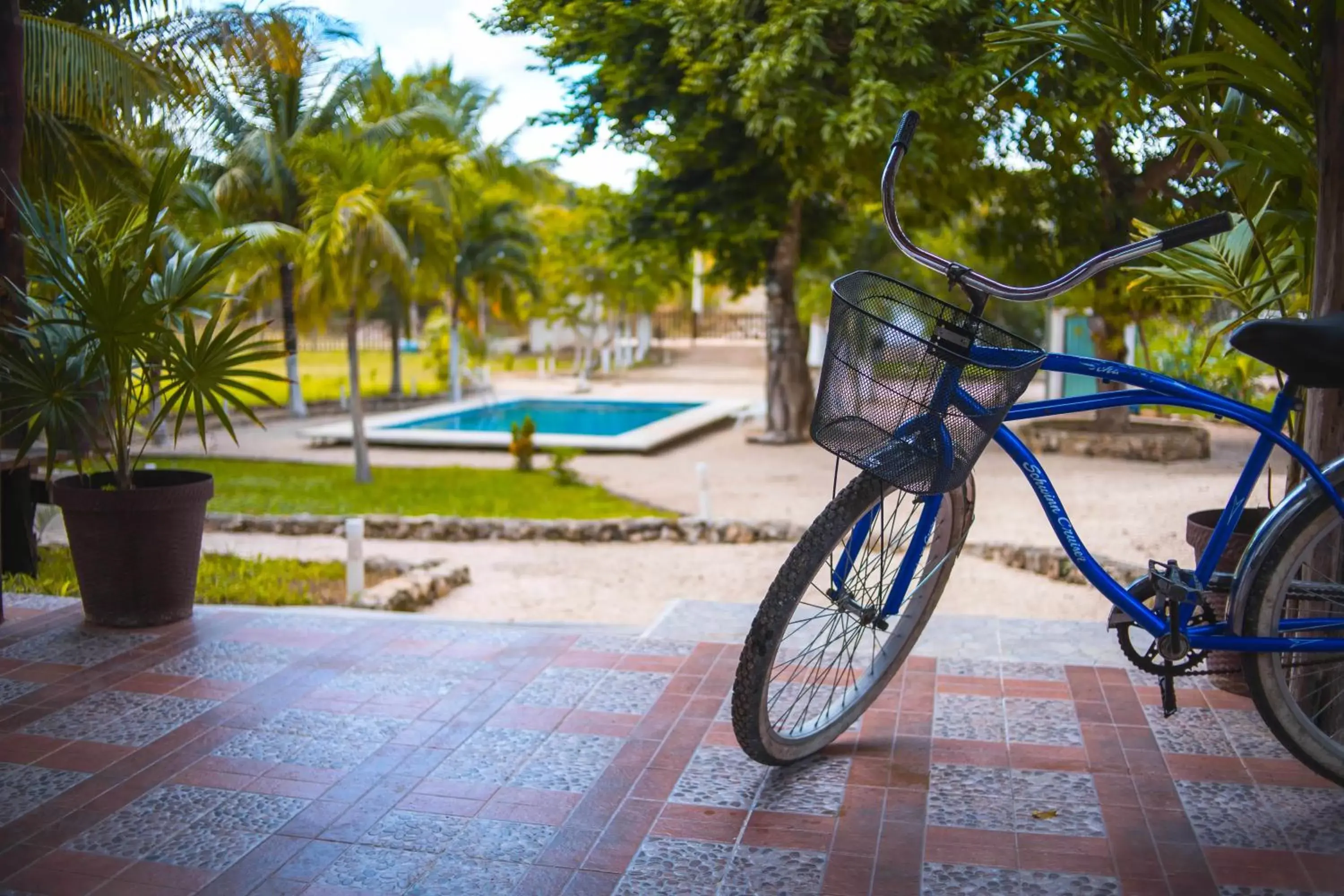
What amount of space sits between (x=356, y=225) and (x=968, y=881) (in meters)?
11.9

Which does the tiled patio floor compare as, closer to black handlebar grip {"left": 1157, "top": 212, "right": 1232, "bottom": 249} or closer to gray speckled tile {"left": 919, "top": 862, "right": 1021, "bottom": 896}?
gray speckled tile {"left": 919, "top": 862, "right": 1021, "bottom": 896}

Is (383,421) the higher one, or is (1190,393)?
(1190,393)

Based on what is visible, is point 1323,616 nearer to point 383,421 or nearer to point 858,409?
point 858,409

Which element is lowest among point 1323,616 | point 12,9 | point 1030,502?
point 1030,502

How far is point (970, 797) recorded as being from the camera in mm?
2893

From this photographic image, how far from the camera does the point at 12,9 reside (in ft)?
14.5

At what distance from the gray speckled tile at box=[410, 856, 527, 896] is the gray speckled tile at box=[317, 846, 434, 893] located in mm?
32

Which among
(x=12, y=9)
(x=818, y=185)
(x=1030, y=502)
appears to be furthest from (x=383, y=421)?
(x=12, y=9)

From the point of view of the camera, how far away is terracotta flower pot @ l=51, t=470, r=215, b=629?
14.1 ft

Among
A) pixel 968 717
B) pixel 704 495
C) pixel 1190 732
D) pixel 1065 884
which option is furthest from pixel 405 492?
pixel 1065 884

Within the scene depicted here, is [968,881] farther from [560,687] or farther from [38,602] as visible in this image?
[38,602]

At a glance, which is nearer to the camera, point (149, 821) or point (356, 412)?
point (149, 821)

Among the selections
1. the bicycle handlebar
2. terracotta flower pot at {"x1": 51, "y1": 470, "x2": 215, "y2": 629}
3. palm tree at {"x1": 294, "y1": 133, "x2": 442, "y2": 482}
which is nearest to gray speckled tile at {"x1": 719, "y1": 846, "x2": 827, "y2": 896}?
the bicycle handlebar

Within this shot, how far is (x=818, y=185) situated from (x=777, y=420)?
374cm
